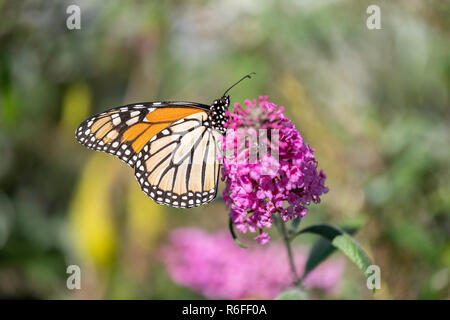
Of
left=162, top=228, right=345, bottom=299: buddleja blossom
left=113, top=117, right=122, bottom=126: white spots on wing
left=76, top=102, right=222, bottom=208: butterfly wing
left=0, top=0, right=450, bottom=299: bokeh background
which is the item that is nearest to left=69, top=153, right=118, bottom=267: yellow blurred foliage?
left=0, top=0, right=450, bottom=299: bokeh background

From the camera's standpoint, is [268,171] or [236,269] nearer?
[268,171]

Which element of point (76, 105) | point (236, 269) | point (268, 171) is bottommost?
point (236, 269)

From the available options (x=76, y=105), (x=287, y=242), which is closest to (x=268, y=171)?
(x=287, y=242)

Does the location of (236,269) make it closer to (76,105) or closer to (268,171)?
(268,171)

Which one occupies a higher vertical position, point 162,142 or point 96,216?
point 162,142
